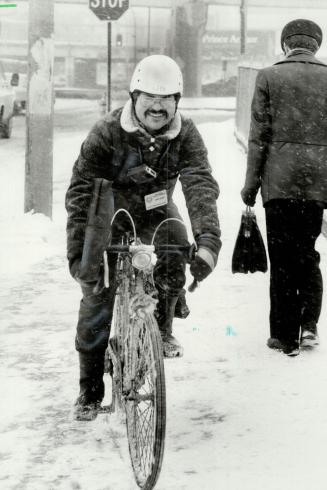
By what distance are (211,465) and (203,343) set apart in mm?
2109

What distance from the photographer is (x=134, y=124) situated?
15.2 feet

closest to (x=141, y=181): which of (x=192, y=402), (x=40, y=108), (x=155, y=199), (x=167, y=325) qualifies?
(x=155, y=199)

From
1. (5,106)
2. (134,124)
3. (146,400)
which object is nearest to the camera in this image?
(146,400)

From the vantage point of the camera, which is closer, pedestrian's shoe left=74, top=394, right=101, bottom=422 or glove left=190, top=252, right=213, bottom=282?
glove left=190, top=252, right=213, bottom=282

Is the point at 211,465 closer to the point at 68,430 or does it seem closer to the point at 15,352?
the point at 68,430

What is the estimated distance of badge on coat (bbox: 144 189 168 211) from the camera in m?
4.56

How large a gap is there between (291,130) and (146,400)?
7.93 ft

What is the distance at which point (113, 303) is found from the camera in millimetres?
4789

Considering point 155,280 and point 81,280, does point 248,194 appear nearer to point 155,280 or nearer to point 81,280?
point 155,280

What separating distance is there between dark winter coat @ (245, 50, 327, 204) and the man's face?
4.61ft

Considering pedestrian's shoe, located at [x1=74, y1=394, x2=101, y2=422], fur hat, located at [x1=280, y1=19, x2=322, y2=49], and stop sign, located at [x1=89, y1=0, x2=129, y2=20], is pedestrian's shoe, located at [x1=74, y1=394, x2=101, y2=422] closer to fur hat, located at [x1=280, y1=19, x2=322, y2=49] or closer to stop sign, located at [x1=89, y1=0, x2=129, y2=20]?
fur hat, located at [x1=280, y1=19, x2=322, y2=49]

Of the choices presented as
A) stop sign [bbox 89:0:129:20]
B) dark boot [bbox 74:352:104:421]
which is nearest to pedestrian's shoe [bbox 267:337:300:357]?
dark boot [bbox 74:352:104:421]

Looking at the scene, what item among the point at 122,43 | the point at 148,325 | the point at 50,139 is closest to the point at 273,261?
the point at 148,325

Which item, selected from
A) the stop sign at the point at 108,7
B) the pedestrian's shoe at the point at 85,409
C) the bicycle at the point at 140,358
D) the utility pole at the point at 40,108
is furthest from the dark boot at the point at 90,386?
Result: the stop sign at the point at 108,7
